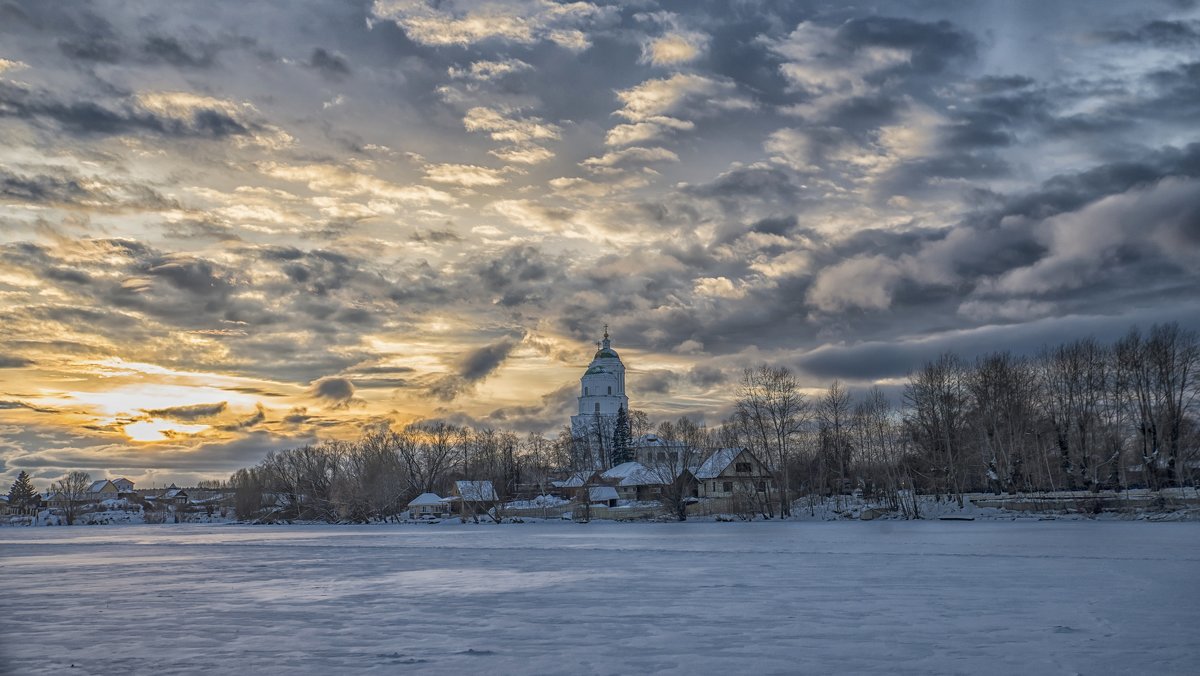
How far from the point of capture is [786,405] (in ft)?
265

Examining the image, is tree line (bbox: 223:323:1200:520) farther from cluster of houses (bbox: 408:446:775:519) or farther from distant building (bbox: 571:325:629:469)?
distant building (bbox: 571:325:629:469)

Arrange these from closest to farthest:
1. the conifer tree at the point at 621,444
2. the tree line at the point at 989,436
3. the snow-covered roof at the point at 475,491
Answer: the tree line at the point at 989,436
the snow-covered roof at the point at 475,491
the conifer tree at the point at 621,444

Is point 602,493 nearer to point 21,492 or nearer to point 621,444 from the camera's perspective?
point 621,444

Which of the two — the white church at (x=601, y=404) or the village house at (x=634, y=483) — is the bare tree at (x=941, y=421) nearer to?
the village house at (x=634, y=483)

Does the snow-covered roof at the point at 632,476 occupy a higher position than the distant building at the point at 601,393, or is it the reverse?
the distant building at the point at 601,393

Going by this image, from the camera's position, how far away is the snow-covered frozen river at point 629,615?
11586 millimetres

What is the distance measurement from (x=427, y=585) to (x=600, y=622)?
819 centimetres

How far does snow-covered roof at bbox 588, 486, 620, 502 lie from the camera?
100 metres

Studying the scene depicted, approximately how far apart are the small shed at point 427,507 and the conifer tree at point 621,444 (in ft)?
95.0

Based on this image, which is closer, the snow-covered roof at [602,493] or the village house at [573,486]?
the snow-covered roof at [602,493]

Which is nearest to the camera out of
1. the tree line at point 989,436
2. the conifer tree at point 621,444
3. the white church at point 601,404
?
the tree line at point 989,436

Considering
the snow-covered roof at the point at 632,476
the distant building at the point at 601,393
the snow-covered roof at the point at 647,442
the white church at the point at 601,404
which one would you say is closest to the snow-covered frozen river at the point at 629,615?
the snow-covered roof at the point at 632,476

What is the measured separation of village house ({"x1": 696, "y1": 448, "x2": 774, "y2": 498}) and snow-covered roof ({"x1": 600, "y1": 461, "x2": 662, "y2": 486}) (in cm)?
782

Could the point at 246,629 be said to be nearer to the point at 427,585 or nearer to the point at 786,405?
the point at 427,585
